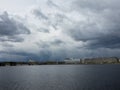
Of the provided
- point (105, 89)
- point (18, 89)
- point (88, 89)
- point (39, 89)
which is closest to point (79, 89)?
point (88, 89)

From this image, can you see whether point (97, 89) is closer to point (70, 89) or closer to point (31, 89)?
point (70, 89)

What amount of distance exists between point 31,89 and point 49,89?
314 inches

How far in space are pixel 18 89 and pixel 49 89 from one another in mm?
14522

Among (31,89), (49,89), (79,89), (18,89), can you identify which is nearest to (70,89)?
(79,89)

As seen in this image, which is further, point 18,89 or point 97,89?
point 18,89

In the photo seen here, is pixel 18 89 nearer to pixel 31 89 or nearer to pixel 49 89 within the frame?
pixel 31 89

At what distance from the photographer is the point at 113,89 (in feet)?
282

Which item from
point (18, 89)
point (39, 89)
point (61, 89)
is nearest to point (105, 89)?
point (61, 89)

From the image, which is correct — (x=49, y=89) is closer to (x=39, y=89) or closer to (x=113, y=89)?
(x=39, y=89)

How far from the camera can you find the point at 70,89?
291 feet

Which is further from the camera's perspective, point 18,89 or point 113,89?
point 18,89

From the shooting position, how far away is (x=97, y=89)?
86938 mm

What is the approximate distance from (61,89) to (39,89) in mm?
9721

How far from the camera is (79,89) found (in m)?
88.6
